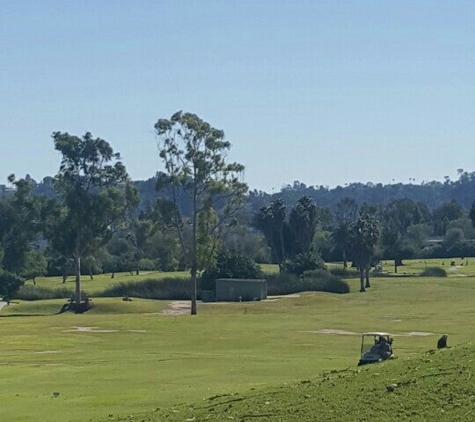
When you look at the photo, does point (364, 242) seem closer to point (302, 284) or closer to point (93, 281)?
point (302, 284)

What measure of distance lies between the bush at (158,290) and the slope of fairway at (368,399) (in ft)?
261

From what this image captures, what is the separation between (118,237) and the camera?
182750 millimetres

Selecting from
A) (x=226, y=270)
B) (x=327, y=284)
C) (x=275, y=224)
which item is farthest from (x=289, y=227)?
(x=226, y=270)

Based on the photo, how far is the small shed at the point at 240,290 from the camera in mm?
102812

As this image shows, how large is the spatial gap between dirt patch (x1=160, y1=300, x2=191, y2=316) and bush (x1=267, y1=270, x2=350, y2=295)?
11.4m

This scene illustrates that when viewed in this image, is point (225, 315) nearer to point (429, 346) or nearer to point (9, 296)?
point (9, 296)

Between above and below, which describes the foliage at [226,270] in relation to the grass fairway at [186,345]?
above

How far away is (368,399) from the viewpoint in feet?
75.7

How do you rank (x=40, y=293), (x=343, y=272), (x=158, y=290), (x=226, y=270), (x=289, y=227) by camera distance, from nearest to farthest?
(x=226, y=270) → (x=158, y=290) → (x=40, y=293) → (x=343, y=272) → (x=289, y=227)

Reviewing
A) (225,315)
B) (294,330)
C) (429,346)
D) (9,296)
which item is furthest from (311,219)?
(429,346)

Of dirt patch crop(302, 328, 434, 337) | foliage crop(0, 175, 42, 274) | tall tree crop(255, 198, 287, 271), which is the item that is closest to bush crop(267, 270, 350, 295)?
foliage crop(0, 175, 42, 274)

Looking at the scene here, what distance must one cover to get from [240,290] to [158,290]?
9.44 m

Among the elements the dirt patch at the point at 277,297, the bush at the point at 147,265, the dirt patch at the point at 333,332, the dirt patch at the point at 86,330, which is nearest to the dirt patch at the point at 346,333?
the dirt patch at the point at 333,332

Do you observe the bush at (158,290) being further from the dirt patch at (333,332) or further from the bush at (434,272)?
the dirt patch at (333,332)
